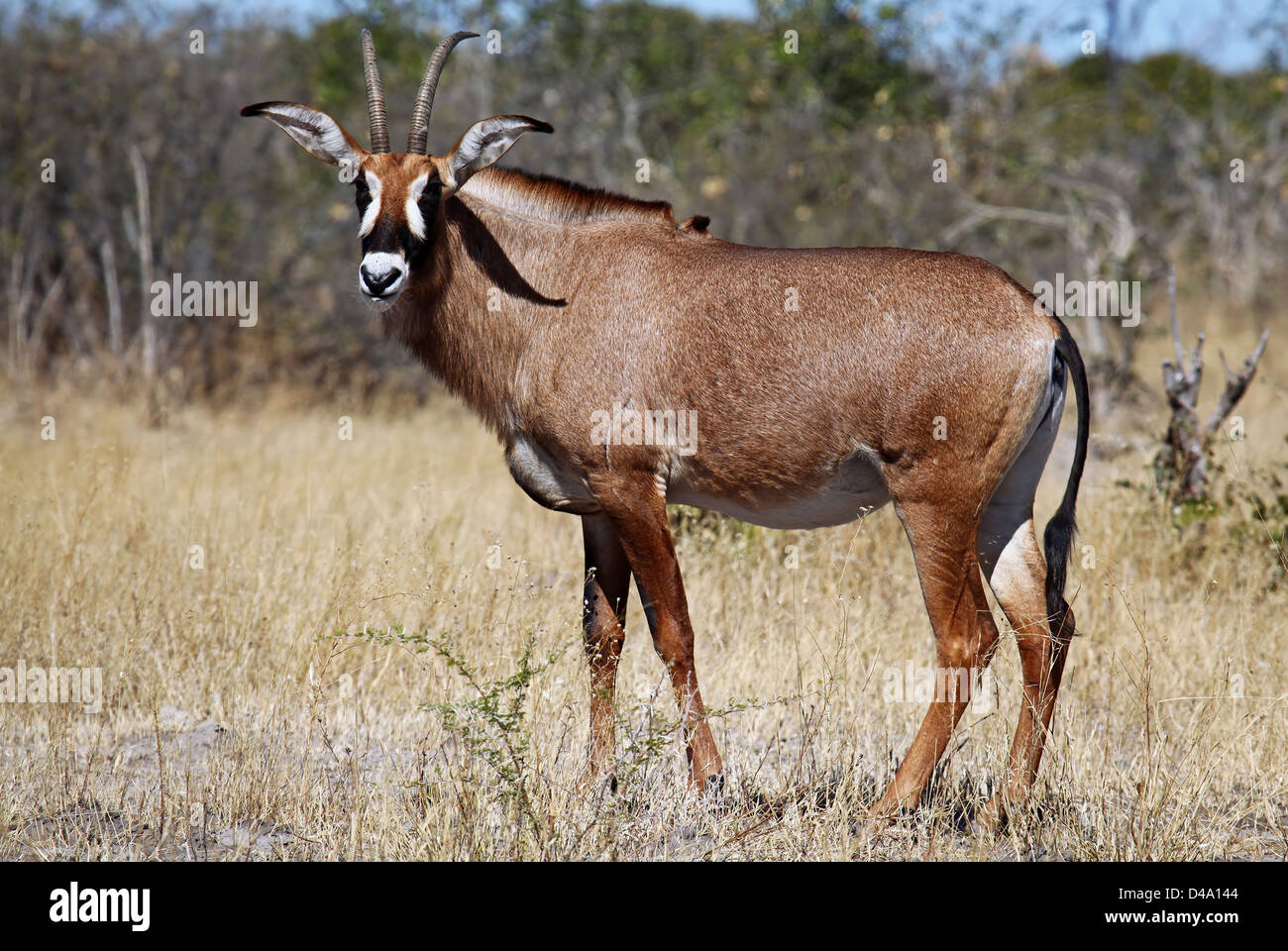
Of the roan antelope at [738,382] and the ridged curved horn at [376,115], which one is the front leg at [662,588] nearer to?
the roan antelope at [738,382]

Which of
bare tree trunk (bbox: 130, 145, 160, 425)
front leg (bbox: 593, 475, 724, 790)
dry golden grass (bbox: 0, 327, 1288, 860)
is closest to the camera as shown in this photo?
dry golden grass (bbox: 0, 327, 1288, 860)

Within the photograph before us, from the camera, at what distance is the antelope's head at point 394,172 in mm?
4746

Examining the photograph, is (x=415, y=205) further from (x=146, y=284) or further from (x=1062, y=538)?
(x=146, y=284)

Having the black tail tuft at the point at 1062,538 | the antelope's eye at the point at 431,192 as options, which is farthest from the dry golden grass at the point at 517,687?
the antelope's eye at the point at 431,192

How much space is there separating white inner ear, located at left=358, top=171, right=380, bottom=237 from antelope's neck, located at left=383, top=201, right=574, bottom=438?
0.35 m

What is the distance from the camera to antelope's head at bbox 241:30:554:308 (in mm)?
4746

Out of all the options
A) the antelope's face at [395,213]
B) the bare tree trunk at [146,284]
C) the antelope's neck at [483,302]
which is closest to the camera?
the antelope's face at [395,213]

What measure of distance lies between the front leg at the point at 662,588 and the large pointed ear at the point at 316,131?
1.70 m

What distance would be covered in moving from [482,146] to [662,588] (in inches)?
74.8

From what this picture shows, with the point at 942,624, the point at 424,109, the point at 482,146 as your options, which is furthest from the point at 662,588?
the point at 424,109

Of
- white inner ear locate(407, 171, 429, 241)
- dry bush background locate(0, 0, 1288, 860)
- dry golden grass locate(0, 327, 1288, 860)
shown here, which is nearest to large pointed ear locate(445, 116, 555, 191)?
white inner ear locate(407, 171, 429, 241)

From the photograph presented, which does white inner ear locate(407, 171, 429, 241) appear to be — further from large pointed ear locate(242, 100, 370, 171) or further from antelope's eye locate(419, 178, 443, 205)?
large pointed ear locate(242, 100, 370, 171)

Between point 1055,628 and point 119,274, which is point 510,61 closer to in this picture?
point 119,274

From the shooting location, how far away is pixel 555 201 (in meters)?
5.44
